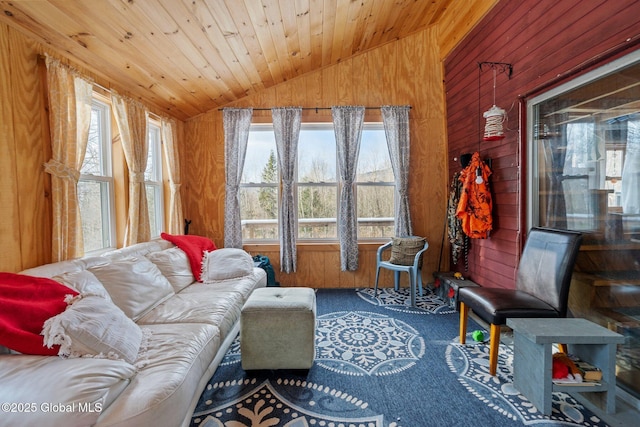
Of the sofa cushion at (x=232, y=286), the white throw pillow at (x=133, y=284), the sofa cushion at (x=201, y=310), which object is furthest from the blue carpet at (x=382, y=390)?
the white throw pillow at (x=133, y=284)

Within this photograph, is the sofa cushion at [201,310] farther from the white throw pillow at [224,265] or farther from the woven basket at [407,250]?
the woven basket at [407,250]

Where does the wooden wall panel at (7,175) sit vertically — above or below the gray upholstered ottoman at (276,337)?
above

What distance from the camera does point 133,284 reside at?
78.4 inches

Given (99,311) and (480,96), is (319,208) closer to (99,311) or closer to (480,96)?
(480,96)

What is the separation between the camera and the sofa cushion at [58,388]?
0.96 m

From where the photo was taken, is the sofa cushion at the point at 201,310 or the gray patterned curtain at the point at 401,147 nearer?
the sofa cushion at the point at 201,310

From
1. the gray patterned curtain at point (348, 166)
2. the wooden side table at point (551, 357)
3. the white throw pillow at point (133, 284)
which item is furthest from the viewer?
the gray patterned curtain at point (348, 166)

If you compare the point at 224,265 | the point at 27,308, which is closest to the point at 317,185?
the point at 224,265

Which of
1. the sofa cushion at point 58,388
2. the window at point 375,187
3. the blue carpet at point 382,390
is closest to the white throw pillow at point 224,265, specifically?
the blue carpet at point 382,390

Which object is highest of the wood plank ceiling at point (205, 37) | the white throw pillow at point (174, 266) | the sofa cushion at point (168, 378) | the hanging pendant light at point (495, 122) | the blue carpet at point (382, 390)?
the wood plank ceiling at point (205, 37)

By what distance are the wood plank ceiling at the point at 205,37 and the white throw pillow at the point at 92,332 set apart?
174cm

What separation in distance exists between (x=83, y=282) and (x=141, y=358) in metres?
0.66

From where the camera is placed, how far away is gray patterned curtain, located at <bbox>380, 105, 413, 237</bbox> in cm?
369

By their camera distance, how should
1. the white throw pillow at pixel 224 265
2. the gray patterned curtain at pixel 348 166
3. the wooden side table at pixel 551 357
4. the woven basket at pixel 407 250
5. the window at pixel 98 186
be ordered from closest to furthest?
the wooden side table at pixel 551 357 → the window at pixel 98 186 → the white throw pillow at pixel 224 265 → the woven basket at pixel 407 250 → the gray patterned curtain at pixel 348 166
